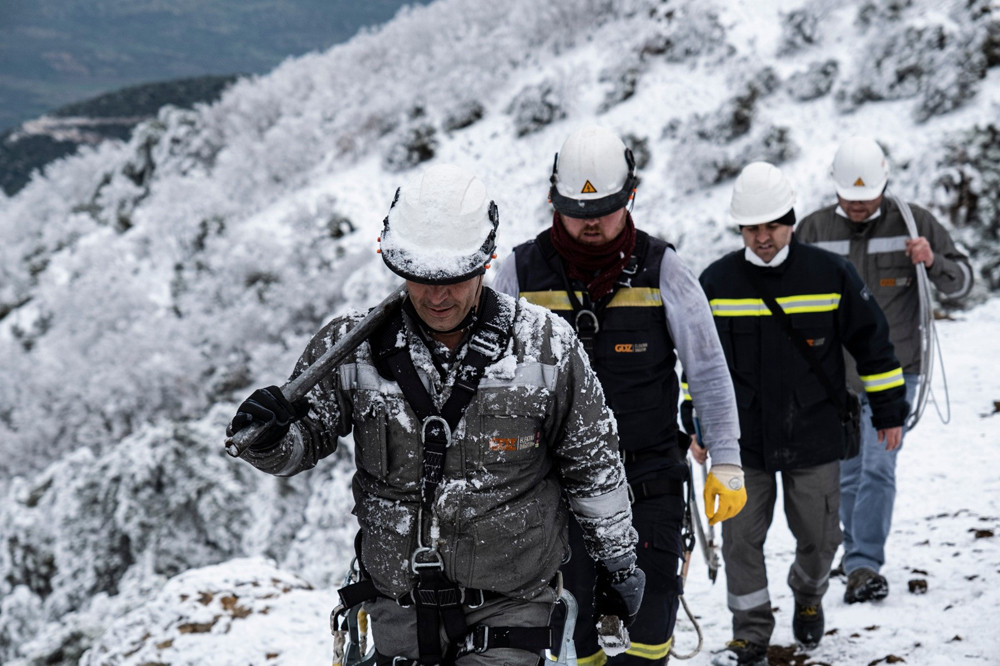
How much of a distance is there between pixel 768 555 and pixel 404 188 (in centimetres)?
489

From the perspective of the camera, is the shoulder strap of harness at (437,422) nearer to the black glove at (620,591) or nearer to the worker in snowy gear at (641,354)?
the black glove at (620,591)

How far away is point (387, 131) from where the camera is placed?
27969mm

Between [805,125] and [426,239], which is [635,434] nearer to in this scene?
[426,239]

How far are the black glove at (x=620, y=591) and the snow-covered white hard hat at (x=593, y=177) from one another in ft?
4.62

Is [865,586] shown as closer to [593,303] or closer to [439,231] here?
[593,303]

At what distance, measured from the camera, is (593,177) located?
326 centimetres

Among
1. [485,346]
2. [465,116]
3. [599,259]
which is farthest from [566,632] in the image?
[465,116]

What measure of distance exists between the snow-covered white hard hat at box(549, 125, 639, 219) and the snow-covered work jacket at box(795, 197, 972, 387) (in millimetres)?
2140

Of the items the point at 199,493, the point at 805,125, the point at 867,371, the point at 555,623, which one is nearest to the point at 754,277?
the point at 867,371

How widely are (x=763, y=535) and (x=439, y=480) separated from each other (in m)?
2.48

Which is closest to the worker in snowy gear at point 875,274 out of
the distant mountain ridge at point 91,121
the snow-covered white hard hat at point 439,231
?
the snow-covered white hard hat at point 439,231

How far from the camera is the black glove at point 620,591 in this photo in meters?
2.55

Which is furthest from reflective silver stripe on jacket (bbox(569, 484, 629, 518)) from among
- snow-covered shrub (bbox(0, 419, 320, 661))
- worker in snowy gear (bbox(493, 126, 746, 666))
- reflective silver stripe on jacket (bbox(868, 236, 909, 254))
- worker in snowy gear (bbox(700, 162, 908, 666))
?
snow-covered shrub (bbox(0, 419, 320, 661))

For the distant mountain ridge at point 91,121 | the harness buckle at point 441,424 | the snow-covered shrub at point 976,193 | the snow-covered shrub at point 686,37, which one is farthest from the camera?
the distant mountain ridge at point 91,121
